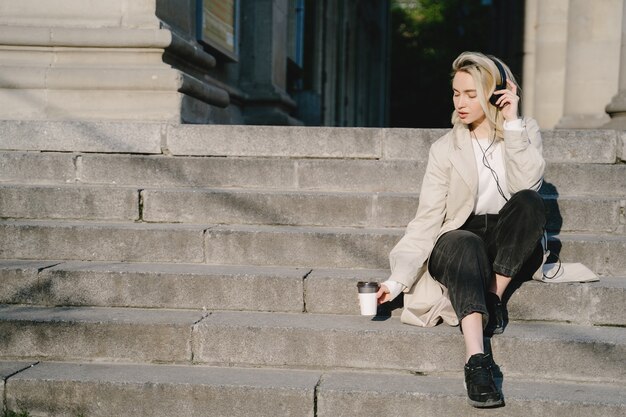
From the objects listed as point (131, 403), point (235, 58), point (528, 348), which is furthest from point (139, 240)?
point (235, 58)

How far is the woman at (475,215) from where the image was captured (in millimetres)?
3836

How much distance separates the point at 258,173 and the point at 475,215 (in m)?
1.92

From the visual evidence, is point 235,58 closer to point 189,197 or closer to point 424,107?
point 189,197

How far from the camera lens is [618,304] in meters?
4.14

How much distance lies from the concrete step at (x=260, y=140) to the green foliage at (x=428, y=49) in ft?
82.5

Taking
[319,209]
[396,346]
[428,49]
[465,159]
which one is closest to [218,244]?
[319,209]

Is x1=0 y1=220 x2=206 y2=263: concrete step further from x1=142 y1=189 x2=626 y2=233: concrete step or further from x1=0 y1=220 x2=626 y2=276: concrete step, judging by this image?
x1=142 y1=189 x2=626 y2=233: concrete step

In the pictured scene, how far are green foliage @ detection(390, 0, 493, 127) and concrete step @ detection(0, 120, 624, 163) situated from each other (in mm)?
25133

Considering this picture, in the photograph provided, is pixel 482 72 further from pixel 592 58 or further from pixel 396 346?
pixel 592 58

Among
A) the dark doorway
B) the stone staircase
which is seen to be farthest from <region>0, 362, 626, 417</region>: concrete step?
the dark doorway

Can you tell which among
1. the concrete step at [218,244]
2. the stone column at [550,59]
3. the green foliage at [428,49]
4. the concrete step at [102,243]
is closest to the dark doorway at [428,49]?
the green foliage at [428,49]

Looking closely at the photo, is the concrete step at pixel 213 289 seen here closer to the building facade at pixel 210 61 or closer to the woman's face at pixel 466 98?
the woman's face at pixel 466 98

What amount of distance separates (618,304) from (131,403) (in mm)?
2657

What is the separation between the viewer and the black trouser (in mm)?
3746
